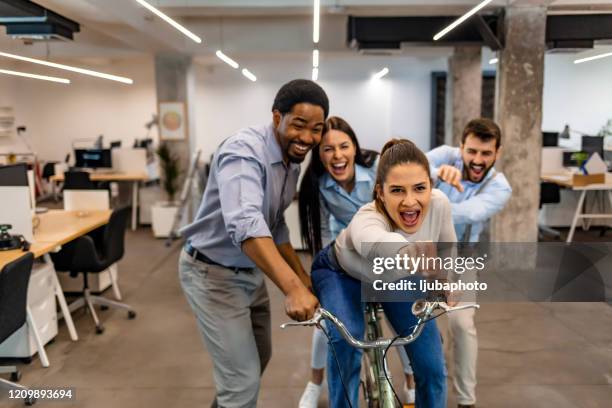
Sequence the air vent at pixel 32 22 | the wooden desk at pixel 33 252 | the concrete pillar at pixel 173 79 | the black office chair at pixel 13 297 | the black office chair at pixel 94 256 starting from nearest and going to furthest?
the black office chair at pixel 13 297, the wooden desk at pixel 33 252, the air vent at pixel 32 22, the black office chair at pixel 94 256, the concrete pillar at pixel 173 79

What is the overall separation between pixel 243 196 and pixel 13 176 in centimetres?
282

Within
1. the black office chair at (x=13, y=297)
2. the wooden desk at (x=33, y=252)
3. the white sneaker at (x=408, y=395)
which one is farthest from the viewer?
the wooden desk at (x=33, y=252)

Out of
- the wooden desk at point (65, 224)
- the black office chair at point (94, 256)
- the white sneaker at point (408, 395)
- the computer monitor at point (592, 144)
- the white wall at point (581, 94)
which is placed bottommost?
the white sneaker at point (408, 395)

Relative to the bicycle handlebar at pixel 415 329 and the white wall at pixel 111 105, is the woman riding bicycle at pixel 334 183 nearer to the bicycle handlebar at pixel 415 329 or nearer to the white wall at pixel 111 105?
the bicycle handlebar at pixel 415 329

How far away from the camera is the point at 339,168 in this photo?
232cm

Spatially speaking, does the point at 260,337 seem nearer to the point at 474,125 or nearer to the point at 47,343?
the point at 474,125

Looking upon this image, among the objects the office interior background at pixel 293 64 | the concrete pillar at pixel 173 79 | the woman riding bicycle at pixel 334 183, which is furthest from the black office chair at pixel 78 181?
the woman riding bicycle at pixel 334 183

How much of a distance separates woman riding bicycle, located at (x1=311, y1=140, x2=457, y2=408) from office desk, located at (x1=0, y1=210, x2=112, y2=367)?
223cm

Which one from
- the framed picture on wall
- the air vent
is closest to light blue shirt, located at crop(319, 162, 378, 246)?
the air vent

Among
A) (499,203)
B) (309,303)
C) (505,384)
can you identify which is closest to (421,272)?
(309,303)

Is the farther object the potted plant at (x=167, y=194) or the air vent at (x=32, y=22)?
the potted plant at (x=167, y=194)

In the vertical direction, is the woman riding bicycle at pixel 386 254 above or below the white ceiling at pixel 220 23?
below

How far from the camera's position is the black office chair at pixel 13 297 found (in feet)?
9.27

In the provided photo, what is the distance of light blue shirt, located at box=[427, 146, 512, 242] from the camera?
2.39 metres
